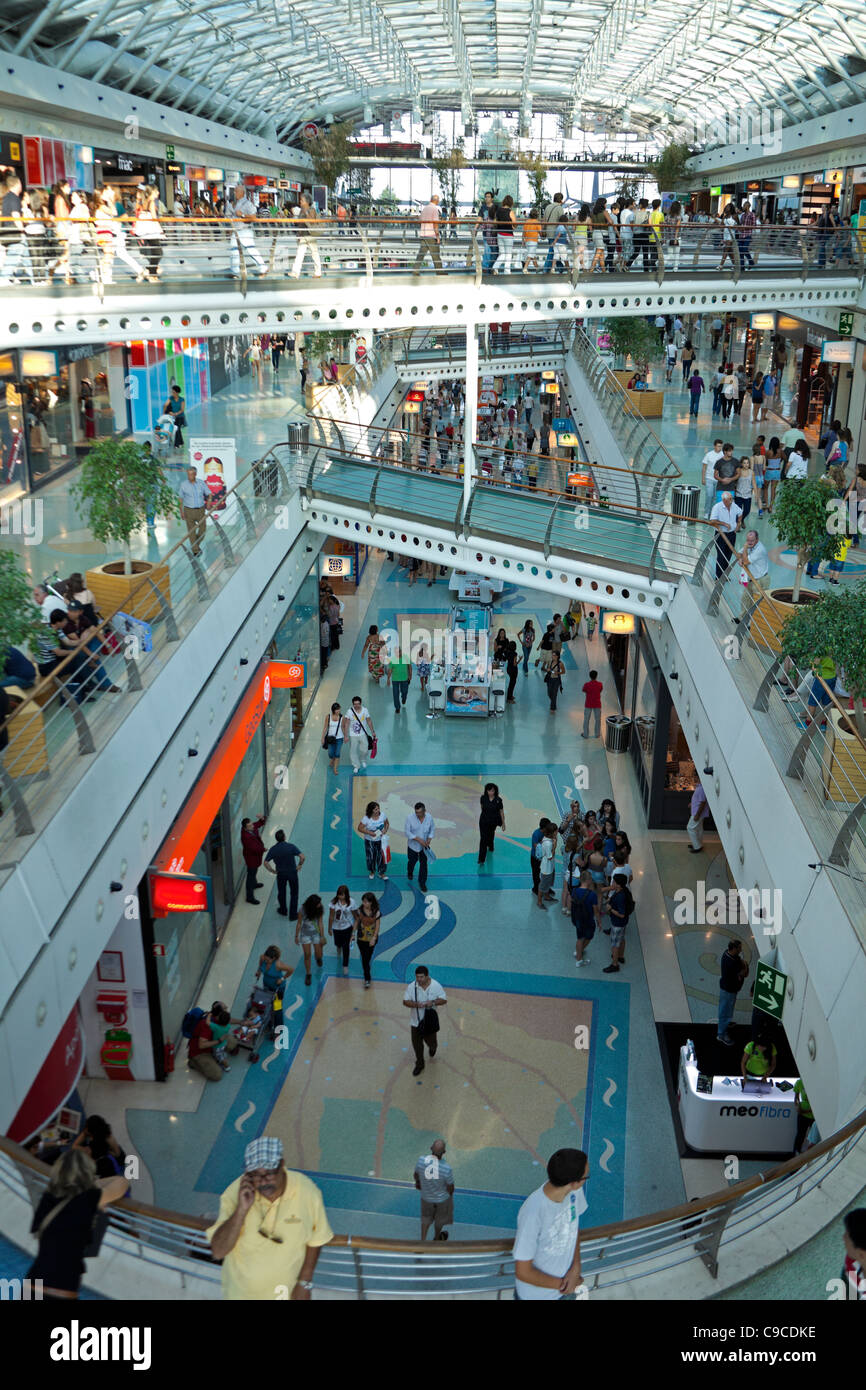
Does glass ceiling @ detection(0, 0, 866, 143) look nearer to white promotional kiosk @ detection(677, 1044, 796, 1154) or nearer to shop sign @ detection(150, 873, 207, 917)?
shop sign @ detection(150, 873, 207, 917)

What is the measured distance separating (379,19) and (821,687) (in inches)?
1611

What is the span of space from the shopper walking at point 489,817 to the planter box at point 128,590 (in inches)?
231

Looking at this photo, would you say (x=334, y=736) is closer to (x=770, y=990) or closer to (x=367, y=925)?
(x=367, y=925)

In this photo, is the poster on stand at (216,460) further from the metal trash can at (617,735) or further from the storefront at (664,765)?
the metal trash can at (617,735)

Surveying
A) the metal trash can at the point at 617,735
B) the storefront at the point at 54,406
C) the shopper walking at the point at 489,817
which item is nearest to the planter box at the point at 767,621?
the shopper walking at the point at 489,817

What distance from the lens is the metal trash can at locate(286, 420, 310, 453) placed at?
18797 millimetres

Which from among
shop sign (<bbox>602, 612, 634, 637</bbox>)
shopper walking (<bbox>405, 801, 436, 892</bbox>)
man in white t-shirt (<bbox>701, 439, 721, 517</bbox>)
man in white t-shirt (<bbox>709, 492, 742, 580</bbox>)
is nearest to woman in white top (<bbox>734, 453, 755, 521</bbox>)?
man in white t-shirt (<bbox>701, 439, 721, 517</bbox>)

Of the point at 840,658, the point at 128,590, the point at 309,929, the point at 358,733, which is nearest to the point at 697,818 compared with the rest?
the point at 358,733

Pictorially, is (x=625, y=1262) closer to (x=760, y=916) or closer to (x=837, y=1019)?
(x=837, y=1019)

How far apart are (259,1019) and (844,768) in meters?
6.94

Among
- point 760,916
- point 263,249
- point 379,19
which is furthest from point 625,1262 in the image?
point 379,19

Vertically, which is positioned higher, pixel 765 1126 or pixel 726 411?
pixel 726 411

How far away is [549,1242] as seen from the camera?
4746mm

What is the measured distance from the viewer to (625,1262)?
568cm
